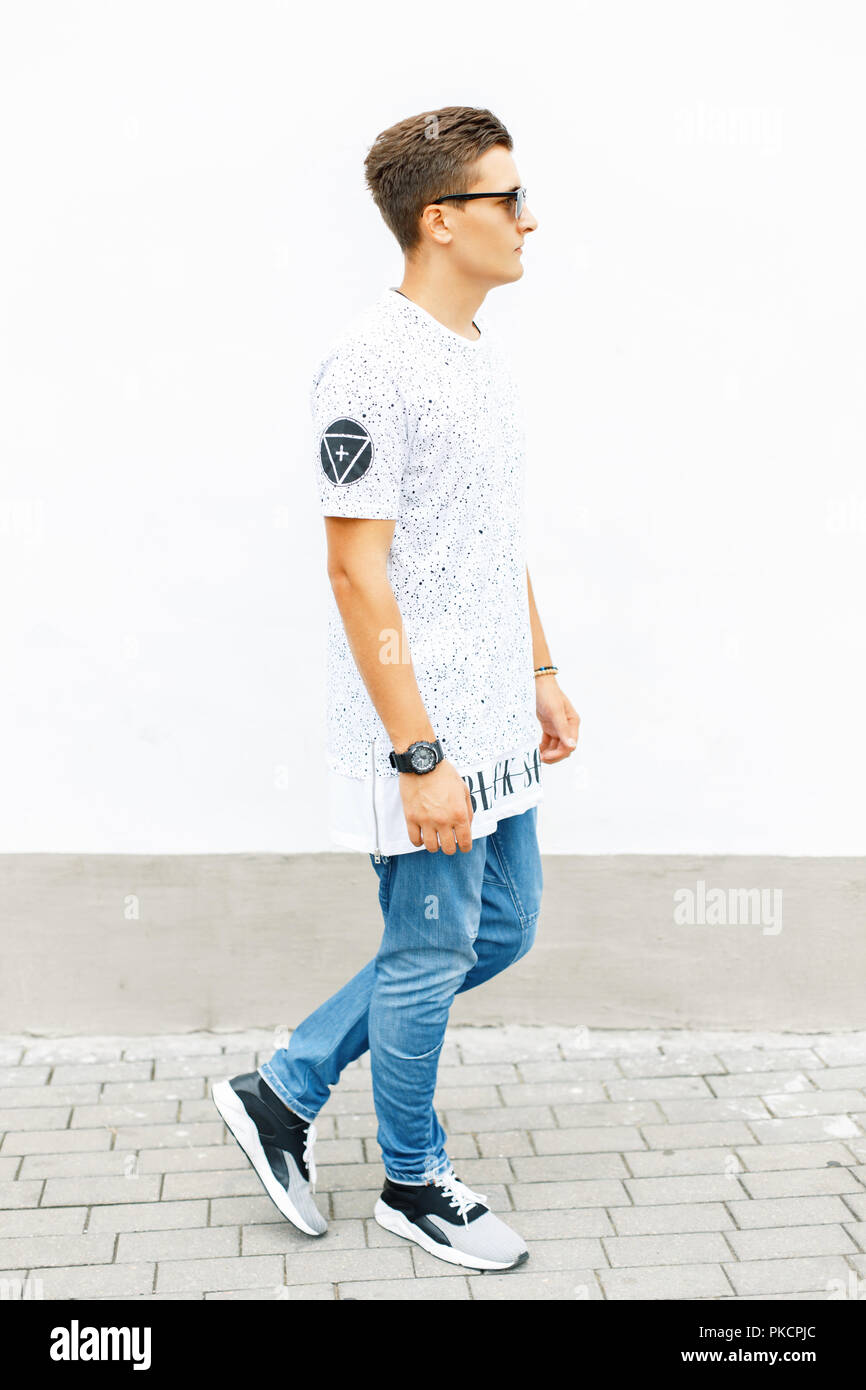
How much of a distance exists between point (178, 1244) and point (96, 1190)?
310 mm

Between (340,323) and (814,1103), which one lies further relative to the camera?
(340,323)

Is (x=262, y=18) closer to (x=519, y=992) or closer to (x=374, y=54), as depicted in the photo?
(x=374, y=54)

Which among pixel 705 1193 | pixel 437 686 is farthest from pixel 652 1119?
pixel 437 686

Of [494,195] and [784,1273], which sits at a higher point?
[494,195]

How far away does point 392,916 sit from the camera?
2.74 metres

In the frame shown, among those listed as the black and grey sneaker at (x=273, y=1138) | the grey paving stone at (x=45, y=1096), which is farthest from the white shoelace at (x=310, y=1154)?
the grey paving stone at (x=45, y=1096)

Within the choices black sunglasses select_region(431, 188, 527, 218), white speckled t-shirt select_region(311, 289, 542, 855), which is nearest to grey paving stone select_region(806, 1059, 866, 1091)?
white speckled t-shirt select_region(311, 289, 542, 855)

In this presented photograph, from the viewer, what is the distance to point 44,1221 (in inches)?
116

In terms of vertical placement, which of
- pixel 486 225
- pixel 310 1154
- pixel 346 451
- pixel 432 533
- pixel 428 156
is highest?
pixel 428 156

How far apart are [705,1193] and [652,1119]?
14.3 inches

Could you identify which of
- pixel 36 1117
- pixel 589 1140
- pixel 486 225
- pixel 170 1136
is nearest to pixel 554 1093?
pixel 589 1140

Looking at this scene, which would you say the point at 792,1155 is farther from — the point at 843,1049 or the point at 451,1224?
the point at 451,1224

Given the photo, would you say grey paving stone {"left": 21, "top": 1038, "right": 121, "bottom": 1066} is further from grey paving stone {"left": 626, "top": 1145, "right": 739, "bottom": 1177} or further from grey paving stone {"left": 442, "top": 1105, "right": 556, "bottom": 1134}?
grey paving stone {"left": 626, "top": 1145, "right": 739, "bottom": 1177}

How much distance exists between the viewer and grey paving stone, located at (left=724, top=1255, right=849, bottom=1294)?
2.70 m
